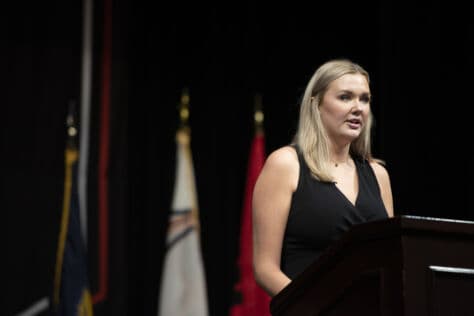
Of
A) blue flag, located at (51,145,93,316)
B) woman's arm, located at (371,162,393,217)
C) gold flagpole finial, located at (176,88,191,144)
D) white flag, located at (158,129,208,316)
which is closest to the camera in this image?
woman's arm, located at (371,162,393,217)

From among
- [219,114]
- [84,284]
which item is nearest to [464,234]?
[84,284]

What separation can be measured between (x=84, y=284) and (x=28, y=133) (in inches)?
39.0

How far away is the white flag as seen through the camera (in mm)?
5922

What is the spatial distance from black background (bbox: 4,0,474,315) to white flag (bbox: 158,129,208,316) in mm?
218

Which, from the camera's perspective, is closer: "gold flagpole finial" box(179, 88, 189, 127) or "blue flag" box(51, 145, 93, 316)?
"blue flag" box(51, 145, 93, 316)

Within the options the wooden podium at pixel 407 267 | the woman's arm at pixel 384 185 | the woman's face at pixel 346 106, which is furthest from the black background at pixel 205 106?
the wooden podium at pixel 407 267

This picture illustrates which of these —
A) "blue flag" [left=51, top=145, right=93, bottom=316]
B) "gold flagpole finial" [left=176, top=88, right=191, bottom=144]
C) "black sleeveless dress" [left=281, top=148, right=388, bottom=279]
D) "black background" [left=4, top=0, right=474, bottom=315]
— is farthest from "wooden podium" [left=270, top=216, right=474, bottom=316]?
"gold flagpole finial" [left=176, top=88, right=191, bottom=144]

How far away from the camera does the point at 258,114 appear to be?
21.0ft

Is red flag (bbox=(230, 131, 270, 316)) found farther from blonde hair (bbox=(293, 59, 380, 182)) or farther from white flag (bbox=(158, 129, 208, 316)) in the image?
blonde hair (bbox=(293, 59, 380, 182))

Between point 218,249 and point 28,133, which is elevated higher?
point 28,133

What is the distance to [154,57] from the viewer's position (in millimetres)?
6336

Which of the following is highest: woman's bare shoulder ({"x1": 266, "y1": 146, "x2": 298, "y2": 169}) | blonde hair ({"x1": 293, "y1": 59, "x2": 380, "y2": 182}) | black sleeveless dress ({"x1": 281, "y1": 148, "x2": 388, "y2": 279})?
blonde hair ({"x1": 293, "y1": 59, "x2": 380, "y2": 182})

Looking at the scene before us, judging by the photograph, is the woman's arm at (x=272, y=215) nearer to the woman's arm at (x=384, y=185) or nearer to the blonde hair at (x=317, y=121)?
the blonde hair at (x=317, y=121)

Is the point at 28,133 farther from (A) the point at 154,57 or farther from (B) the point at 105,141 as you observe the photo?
(A) the point at 154,57
